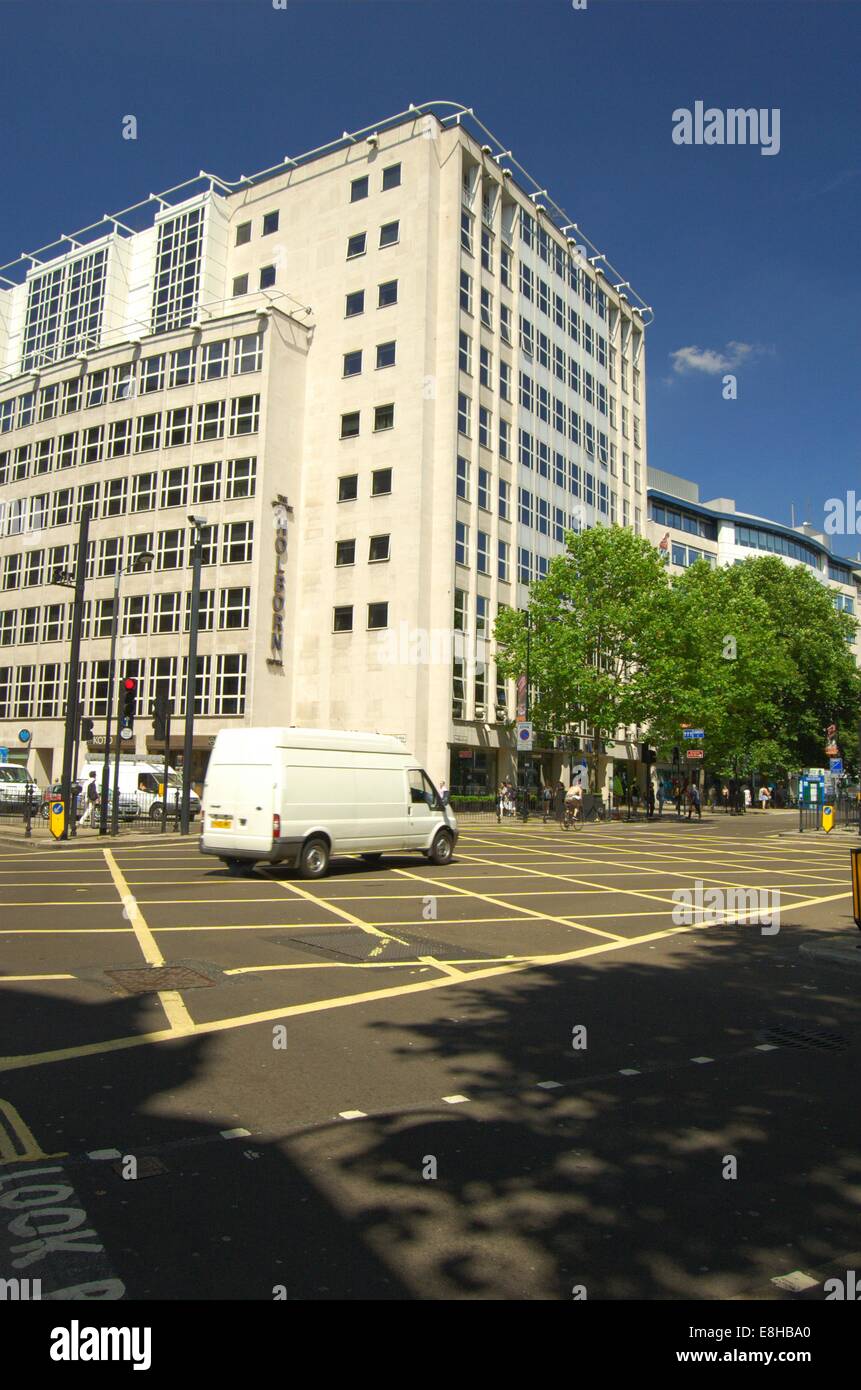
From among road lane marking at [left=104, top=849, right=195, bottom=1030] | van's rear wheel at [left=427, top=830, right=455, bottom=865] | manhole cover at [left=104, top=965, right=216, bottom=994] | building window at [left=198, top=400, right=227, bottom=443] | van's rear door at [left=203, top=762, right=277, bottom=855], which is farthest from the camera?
building window at [left=198, top=400, right=227, bottom=443]

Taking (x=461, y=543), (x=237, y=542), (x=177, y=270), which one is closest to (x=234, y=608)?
(x=237, y=542)

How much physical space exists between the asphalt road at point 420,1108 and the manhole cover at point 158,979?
1.8 inches

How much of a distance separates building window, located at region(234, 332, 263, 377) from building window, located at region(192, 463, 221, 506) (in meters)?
4.85

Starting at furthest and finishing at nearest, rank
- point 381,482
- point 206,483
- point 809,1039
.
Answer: point 206,483
point 381,482
point 809,1039

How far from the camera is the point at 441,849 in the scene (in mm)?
19234

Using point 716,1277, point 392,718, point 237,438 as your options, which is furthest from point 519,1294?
point 237,438

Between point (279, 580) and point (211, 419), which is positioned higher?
point (211, 419)

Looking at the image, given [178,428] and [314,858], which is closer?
[314,858]

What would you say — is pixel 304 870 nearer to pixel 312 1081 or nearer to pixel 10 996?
pixel 10 996

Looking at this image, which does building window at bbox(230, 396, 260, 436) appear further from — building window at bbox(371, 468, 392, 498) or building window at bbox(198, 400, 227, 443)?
→ building window at bbox(371, 468, 392, 498)

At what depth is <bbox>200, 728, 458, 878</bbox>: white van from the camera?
15.6m

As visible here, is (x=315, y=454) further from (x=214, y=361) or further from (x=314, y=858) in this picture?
(x=314, y=858)

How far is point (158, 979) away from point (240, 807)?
24.9 ft

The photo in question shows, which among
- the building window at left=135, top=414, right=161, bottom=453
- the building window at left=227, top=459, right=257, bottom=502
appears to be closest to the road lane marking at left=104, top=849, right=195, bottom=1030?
the building window at left=227, top=459, right=257, bottom=502
